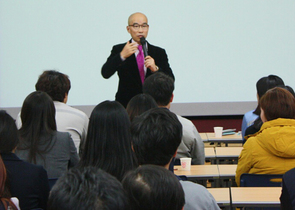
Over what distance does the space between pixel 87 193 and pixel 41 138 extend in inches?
70.3

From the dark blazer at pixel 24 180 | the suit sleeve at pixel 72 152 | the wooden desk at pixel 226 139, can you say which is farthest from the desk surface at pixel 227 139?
the dark blazer at pixel 24 180

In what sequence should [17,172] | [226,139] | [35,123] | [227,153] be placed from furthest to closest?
[226,139] < [227,153] < [35,123] < [17,172]

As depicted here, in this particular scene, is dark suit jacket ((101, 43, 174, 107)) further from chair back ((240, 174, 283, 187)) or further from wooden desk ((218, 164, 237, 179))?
chair back ((240, 174, 283, 187))

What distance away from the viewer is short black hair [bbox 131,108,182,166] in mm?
1675

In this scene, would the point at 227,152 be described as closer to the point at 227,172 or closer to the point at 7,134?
the point at 227,172

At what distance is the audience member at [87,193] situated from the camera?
814 mm

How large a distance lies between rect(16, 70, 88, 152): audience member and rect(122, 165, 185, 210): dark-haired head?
6.92 ft

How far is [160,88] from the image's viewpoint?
326cm

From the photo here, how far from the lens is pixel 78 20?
228 inches

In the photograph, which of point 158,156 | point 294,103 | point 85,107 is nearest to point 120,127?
point 158,156

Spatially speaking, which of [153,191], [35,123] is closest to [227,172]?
[35,123]

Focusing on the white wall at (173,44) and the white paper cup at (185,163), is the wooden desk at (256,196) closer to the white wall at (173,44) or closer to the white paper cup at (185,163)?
the white paper cup at (185,163)

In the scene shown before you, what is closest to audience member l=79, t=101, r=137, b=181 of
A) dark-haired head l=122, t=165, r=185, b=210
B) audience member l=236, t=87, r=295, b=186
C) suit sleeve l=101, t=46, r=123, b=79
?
dark-haired head l=122, t=165, r=185, b=210

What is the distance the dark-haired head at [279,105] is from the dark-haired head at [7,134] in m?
1.46
